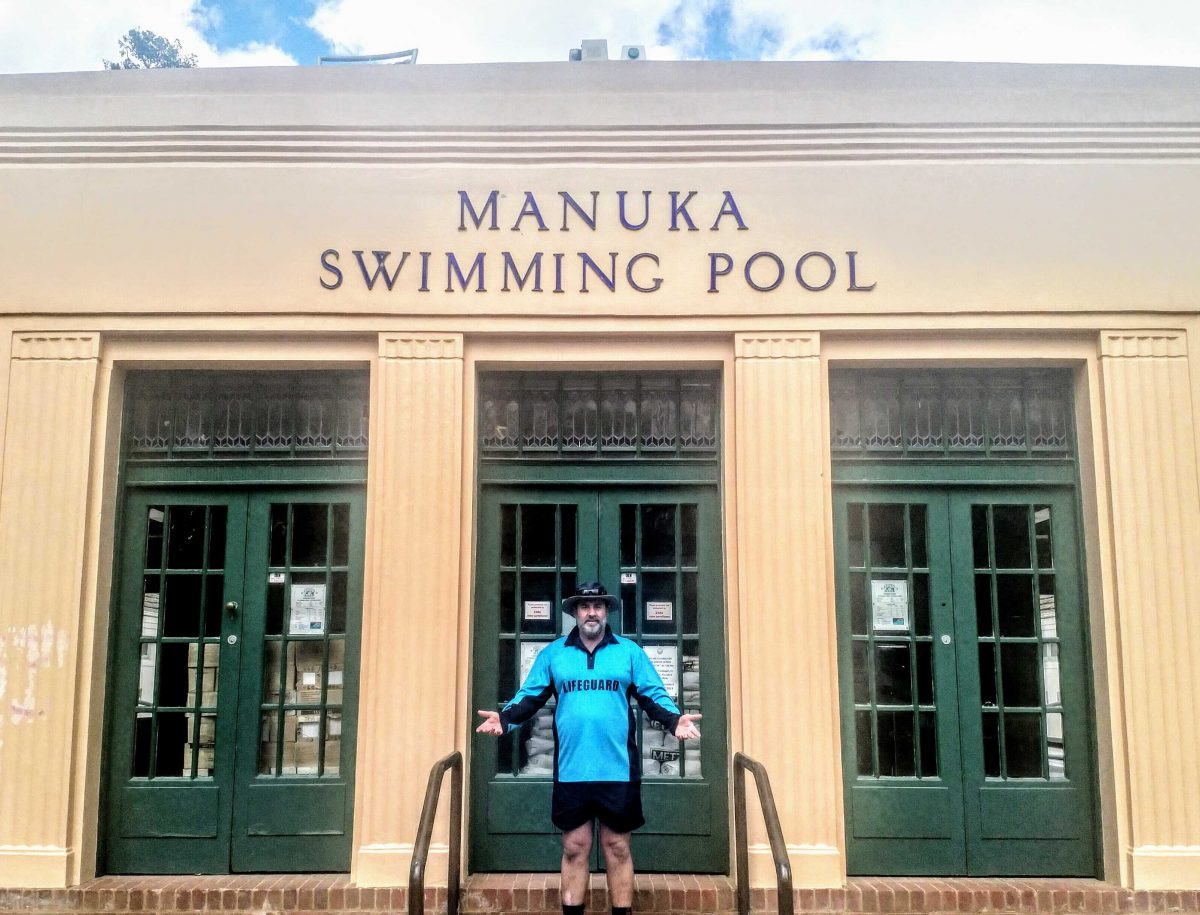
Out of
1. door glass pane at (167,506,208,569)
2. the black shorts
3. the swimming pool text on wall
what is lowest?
the black shorts

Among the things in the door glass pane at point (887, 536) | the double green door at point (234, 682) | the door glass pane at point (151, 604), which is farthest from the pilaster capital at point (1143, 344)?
the door glass pane at point (151, 604)

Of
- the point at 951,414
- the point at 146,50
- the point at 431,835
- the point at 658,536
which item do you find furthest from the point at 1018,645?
the point at 146,50

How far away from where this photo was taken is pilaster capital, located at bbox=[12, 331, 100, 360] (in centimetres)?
602

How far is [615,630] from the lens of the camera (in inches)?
240

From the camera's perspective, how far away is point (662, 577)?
617 centimetres

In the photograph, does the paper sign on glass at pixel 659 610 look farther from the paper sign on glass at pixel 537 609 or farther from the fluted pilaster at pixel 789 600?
the paper sign on glass at pixel 537 609

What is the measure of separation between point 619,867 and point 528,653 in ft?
4.74

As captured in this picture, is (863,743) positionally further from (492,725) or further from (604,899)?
(492,725)

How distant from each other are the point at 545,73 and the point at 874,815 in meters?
4.84

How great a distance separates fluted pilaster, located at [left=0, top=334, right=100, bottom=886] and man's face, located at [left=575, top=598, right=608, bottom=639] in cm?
296

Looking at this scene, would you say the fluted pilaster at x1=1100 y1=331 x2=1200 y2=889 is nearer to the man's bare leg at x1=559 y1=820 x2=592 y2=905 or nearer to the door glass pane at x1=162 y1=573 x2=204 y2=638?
the man's bare leg at x1=559 y1=820 x2=592 y2=905

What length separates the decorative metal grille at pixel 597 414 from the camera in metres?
6.24

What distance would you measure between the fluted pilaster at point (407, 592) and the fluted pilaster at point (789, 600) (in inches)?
66.7

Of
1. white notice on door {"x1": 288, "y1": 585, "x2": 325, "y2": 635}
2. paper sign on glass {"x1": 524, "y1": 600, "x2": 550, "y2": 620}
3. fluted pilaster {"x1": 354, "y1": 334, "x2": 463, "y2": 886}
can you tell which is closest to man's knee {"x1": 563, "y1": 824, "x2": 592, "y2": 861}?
fluted pilaster {"x1": 354, "y1": 334, "x2": 463, "y2": 886}
